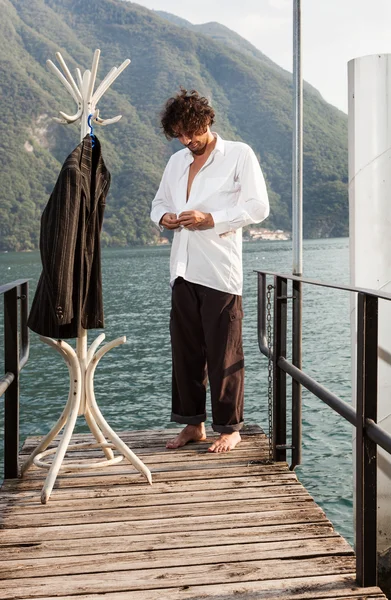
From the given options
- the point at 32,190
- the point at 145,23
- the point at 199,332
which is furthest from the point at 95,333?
the point at 145,23

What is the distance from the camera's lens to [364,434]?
187cm

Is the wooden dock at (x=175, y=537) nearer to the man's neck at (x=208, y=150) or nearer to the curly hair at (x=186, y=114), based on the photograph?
the man's neck at (x=208, y=150)

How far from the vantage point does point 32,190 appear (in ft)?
257

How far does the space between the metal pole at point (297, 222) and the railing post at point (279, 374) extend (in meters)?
0.07

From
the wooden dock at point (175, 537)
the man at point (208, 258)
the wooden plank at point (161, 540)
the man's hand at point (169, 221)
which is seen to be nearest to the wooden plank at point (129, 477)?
the wooden dock at point (175, 537)

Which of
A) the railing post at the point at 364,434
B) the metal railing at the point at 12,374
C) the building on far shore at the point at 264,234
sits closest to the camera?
the railing post at the point at 364,434

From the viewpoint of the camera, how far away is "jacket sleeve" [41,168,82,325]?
2604 millimetres

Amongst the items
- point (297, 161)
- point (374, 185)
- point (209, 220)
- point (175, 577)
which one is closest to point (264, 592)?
point (175, 577)

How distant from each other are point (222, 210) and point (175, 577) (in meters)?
1.52

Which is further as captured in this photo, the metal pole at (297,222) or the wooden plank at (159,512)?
the metal pole at (297,222)

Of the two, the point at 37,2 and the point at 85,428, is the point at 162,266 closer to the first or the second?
the point at 85,428

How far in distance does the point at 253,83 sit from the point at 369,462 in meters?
113

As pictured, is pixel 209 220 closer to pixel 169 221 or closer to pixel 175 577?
pixel 169 221

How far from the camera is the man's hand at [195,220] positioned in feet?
9.82
